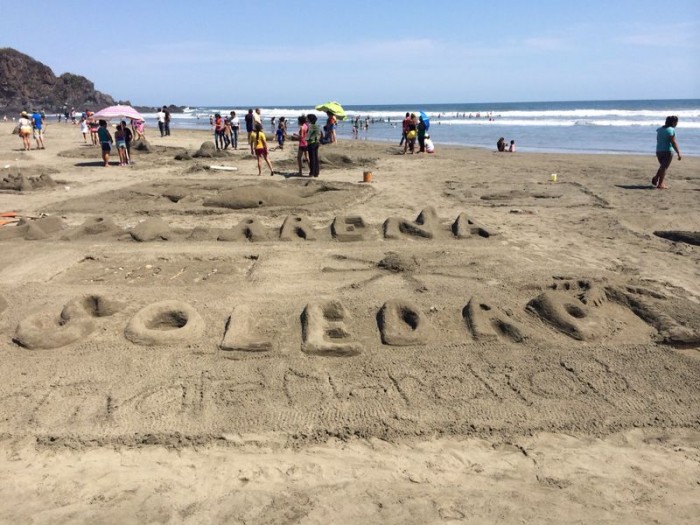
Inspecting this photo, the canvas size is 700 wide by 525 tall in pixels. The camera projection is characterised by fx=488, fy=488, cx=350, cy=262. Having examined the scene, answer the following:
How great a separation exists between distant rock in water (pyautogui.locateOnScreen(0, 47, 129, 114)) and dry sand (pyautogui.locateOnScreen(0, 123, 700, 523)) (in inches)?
3217

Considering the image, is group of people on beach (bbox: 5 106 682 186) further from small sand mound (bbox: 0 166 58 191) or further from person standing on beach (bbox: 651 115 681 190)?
small sand mound (bbox: 0 166 58 191)

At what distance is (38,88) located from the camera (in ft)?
268

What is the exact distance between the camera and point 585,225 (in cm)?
770

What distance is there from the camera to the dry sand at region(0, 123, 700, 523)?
2566mm

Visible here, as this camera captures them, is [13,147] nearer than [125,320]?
No

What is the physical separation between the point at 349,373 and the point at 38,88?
323 ft

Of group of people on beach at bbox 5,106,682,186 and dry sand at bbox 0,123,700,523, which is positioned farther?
group of people on beach at bbox 5,106,682,186

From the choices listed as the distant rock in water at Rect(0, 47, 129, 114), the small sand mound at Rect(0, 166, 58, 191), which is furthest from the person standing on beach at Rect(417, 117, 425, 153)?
the distant rock in water at Rect(0, 47, 129, 114)

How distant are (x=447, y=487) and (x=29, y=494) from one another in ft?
7.19

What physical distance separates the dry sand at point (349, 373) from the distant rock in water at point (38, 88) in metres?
81.7

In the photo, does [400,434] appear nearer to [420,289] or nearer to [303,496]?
[303,496]

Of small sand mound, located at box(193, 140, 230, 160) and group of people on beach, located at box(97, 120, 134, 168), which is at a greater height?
group of people on beach, located at box(97, 120, 134, 168)

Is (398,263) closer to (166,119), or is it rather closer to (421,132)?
(421,132)

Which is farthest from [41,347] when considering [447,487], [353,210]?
[353,210]
